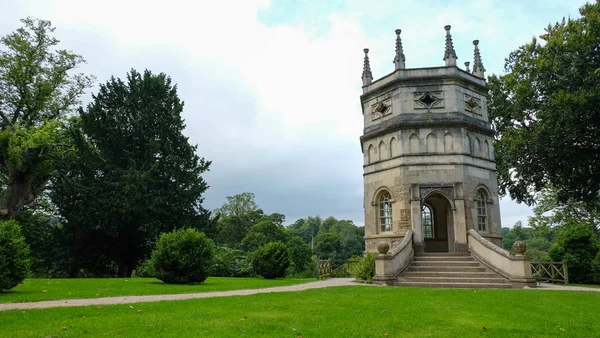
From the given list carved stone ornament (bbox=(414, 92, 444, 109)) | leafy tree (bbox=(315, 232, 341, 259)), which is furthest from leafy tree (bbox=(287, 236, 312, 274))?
carved stone ornament (bbox=(414, 92, 444, 109))

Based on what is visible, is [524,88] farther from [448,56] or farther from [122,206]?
[122,206]

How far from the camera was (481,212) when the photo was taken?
60.2ft

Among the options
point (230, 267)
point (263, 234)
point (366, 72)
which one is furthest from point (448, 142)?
point (263, 234)

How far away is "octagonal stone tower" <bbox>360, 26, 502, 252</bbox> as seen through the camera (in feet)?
57.5

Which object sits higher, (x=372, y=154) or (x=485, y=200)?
(x=372, y=154)

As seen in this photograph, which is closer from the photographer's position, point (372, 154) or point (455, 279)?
point (455, 279)

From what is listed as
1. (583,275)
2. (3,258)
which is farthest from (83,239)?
(583,275)

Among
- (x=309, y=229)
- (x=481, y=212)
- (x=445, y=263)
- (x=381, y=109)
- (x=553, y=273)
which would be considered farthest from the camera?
(x=309, y=229)

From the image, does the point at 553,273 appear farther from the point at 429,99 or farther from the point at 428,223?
the point at 429,99

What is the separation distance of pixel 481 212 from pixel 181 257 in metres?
13.3

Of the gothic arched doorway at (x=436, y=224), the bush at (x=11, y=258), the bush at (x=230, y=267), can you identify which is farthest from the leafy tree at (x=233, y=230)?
the bush at (x=11, y=258)

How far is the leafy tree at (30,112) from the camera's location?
2450cm

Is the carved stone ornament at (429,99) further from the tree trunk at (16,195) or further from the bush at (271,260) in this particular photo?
the tree trunk at (16,195)

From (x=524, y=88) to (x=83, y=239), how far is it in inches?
1031
